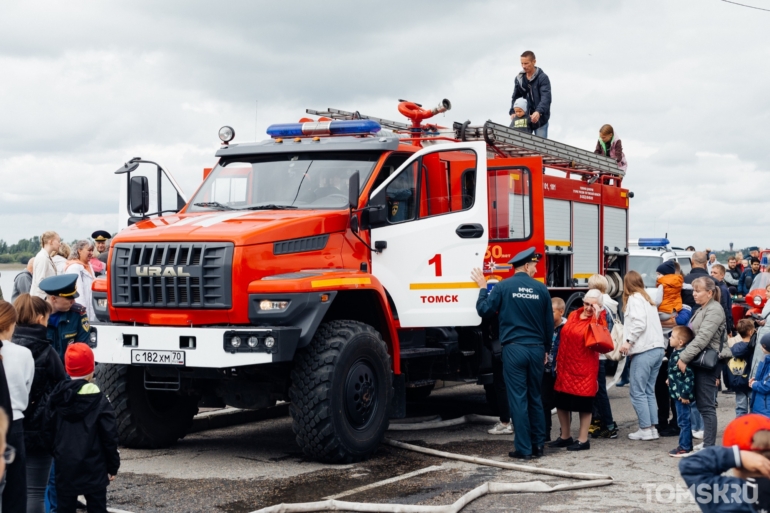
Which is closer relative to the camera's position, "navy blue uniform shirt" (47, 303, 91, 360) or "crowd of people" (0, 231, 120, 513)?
"crowd of people" (0, 231, 120, 513)

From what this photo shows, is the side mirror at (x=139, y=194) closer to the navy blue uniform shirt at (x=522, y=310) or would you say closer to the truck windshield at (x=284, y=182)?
the truck windshield at (x=284, y=182)

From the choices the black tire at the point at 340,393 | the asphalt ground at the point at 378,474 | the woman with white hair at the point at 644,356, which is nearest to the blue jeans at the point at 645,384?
the woman with white hair at the point at 644,356

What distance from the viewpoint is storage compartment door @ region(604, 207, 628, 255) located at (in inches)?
548

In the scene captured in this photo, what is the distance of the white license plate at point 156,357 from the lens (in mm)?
8008

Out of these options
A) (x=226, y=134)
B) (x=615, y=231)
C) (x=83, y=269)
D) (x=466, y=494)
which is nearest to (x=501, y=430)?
(x=466, y=494)

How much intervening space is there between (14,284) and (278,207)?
4.53 metres

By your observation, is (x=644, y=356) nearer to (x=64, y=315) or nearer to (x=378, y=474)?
(x=378, y=474)

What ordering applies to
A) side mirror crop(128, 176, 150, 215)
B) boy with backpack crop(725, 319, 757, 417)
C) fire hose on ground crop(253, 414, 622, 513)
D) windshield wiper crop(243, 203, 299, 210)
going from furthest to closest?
1. side mirror crop(128, 176, 150, 215)
2. windshield wiper crop(243, 203, 299, 210)
3. boy with backpack crop(725, 319, 757, 417)
4. fire hose on ground crop(253, 414, 622, 513)

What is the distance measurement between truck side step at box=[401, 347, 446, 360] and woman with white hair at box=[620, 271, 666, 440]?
73.9 inches

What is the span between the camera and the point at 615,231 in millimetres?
14250

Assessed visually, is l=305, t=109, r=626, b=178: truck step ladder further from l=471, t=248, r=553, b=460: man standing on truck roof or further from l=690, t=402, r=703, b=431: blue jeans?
l=690, t=402, r=703, b=431: blue jeans

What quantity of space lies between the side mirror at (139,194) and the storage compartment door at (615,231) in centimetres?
681

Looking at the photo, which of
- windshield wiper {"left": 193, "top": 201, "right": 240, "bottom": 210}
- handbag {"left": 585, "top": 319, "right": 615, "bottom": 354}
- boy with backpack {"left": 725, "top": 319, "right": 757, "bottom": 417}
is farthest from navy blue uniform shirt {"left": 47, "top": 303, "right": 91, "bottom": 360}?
boy with backpack {"left": 725, "top": 319, "right": 757, "bottom": 417}

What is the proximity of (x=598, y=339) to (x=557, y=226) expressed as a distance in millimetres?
3394
